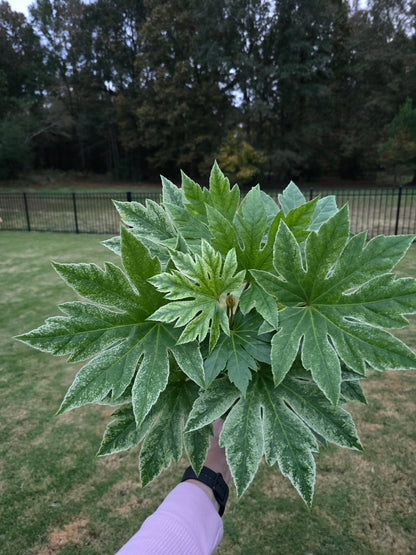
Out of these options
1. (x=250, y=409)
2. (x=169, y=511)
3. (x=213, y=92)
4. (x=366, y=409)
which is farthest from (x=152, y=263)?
(x=213, y=92)

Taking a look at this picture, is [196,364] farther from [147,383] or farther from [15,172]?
[15,172]

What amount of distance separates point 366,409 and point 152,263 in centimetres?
301

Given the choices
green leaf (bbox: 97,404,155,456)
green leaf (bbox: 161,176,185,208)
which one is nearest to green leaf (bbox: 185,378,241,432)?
green leaf (bbox: 97,404,155,456)

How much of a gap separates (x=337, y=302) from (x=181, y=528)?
62 cm

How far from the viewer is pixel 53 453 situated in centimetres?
276

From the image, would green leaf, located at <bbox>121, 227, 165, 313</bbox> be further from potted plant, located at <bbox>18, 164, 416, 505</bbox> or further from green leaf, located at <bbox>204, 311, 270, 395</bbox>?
green leaf, located at <bbox>204, 311, 270, 395</bbox>

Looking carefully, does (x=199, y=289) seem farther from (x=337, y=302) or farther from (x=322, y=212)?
(x=322, y=212)

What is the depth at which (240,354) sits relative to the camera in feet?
2.10

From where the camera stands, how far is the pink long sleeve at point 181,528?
84 cm

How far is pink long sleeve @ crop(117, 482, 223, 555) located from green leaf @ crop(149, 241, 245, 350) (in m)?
0.52

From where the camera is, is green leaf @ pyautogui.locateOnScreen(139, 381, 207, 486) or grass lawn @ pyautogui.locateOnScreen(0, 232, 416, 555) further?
grass lawn @ pyautogui.locateOnScreen(0, 232, 416, 555)

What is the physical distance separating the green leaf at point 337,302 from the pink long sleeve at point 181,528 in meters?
0.52

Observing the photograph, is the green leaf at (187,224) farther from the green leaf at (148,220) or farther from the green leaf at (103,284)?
the green leaf at (103,284)

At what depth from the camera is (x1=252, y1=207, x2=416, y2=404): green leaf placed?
56 centimetres
